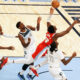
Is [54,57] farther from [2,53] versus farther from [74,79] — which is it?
[2,53]

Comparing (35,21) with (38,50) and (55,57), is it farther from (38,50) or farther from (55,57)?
(55,57)

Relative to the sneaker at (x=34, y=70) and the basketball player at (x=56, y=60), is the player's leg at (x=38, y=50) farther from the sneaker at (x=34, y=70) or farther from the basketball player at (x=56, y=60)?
the basketball player at (x=56, y=60)

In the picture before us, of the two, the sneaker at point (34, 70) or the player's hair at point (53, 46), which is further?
the sneaker at point (34, 70)

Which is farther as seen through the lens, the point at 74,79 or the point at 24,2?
the point at 24,2

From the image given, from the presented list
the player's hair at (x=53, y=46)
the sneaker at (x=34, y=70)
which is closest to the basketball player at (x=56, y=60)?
the player's hair at (x=53, y=46)

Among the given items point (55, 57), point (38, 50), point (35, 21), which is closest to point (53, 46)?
Answer: point (55, 57)

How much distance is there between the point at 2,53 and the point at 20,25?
232cm

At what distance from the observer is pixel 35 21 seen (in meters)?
11.1

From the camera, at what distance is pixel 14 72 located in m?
7.76

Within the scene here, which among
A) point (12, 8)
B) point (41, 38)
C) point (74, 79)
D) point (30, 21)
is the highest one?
point (12, 8)

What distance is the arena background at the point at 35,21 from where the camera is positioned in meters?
7.95

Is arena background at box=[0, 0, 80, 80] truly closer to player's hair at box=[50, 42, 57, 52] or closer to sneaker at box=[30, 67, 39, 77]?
sneaker at box=[30, 67, 39, 77]

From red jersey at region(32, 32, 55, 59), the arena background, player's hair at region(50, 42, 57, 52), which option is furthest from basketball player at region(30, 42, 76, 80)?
the arena background

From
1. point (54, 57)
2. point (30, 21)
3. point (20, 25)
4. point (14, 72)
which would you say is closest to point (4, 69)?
point (14, 72)
